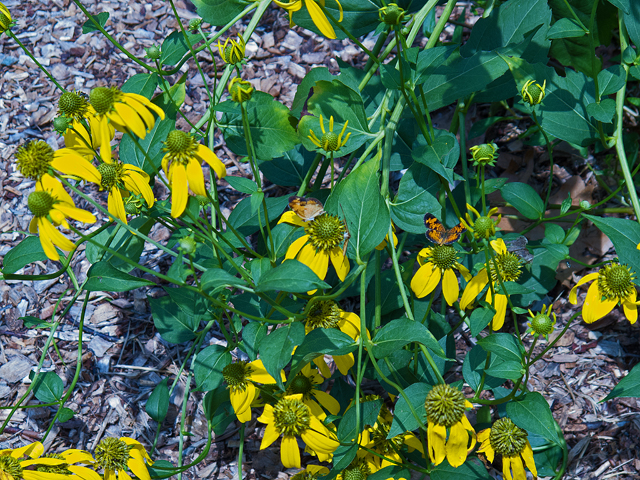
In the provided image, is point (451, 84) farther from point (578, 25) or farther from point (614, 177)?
point (614, 177)

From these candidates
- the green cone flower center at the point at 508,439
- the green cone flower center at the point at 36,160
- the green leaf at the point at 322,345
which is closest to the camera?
the green cone flower center at the point at 36,160

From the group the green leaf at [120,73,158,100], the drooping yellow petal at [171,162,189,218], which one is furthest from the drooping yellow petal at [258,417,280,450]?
the green leaf at [120,73,158,100]

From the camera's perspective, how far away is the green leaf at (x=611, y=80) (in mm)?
1644

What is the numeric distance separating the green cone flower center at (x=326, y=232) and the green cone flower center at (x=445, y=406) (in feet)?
1.57

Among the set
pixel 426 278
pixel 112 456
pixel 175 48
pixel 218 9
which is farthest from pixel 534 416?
pixel 218 9

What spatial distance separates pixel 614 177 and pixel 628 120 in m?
0.32

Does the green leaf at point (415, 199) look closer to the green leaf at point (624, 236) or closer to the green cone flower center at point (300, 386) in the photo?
the green leaf at point (624, 236)

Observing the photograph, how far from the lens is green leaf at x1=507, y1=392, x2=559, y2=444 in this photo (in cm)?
139

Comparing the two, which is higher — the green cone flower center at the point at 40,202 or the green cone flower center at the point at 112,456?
the green cone flower center at the point at 40,202

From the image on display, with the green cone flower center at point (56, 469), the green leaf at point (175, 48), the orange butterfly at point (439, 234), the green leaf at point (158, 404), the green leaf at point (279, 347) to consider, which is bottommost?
the green leaf at point (158, 404)

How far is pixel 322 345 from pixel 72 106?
0.97 meters

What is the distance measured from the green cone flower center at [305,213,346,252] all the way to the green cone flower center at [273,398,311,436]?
474mm

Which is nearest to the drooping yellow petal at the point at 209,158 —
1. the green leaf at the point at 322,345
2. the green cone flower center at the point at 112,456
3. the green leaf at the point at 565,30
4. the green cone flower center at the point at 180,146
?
the green cone flower center at the point at 180,146

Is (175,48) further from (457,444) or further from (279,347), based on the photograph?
(457,444)
